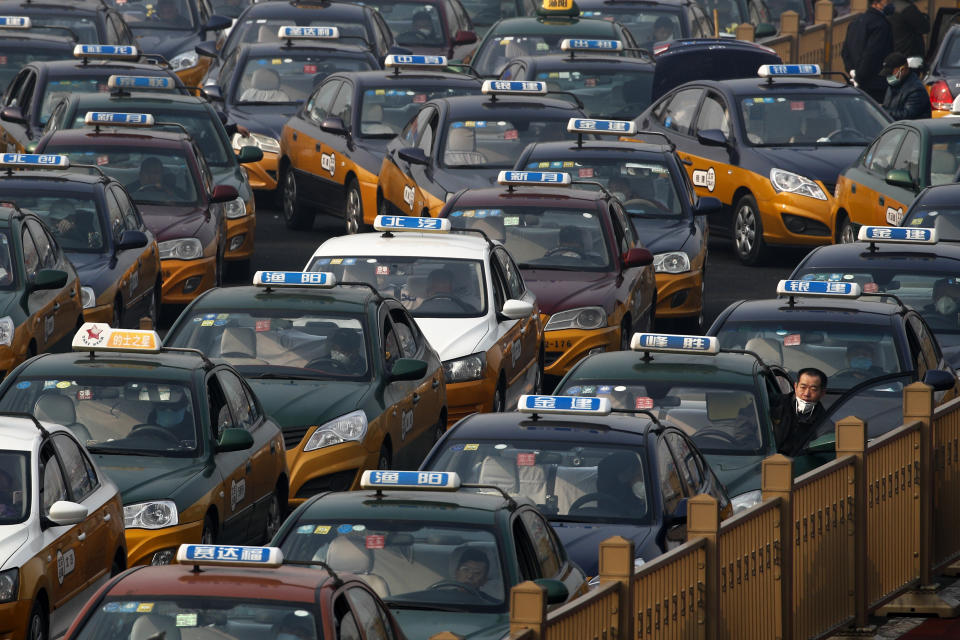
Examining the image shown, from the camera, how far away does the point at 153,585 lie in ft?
32.3

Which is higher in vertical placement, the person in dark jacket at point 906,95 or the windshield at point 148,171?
the windshield at point 148,171

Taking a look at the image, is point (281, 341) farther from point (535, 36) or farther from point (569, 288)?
point (535, 36)

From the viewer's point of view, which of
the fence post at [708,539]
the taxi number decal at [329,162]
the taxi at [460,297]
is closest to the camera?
the fence post at [708,539]

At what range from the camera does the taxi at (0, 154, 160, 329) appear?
2017cm

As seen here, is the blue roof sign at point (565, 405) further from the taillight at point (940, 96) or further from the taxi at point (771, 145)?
the taillight at point (940, 96)

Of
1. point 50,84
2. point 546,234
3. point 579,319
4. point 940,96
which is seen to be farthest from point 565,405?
point 940,96

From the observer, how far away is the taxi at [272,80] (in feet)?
95.2

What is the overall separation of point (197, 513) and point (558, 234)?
310 inches

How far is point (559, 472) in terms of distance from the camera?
1353 centimetres

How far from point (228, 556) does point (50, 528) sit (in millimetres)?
2743

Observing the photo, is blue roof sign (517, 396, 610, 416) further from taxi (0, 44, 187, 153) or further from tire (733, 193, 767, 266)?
taxi (0, 44, 187, 153)

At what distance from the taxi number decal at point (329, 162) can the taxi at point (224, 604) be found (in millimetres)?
16978

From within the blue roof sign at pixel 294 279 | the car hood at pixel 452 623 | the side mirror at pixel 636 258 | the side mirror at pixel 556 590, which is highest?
the side mirror at pixel 556 590

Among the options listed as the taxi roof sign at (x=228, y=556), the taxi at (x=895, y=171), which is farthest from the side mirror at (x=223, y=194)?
the taxi roof sign at (x=228, y=556)
